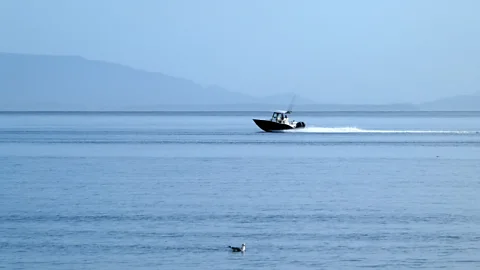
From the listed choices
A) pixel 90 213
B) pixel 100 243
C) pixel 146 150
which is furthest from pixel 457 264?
pixel 146 150

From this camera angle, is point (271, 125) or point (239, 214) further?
point (271, 125)

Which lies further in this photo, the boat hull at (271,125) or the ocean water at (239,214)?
the boat hull at (271,125)

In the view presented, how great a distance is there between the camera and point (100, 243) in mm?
26766

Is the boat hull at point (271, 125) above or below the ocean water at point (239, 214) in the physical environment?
above

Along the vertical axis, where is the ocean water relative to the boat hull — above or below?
below

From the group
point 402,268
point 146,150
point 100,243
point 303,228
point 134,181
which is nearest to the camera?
point 402,268

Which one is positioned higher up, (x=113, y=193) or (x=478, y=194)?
(x=478, y=194)

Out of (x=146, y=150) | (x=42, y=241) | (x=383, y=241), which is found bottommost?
(x=42, y=241)

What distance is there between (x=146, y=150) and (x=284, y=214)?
4423 centimetres

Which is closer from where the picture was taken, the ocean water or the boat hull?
the ocean water

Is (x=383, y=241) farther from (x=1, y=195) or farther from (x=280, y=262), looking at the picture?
(x=1, y=195)

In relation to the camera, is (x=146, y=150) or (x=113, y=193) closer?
(x=113, y=193)

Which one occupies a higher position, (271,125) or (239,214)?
(271,125)

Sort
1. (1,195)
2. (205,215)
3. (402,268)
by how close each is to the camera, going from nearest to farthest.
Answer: (402,268) → (205,215) → (1,195)
